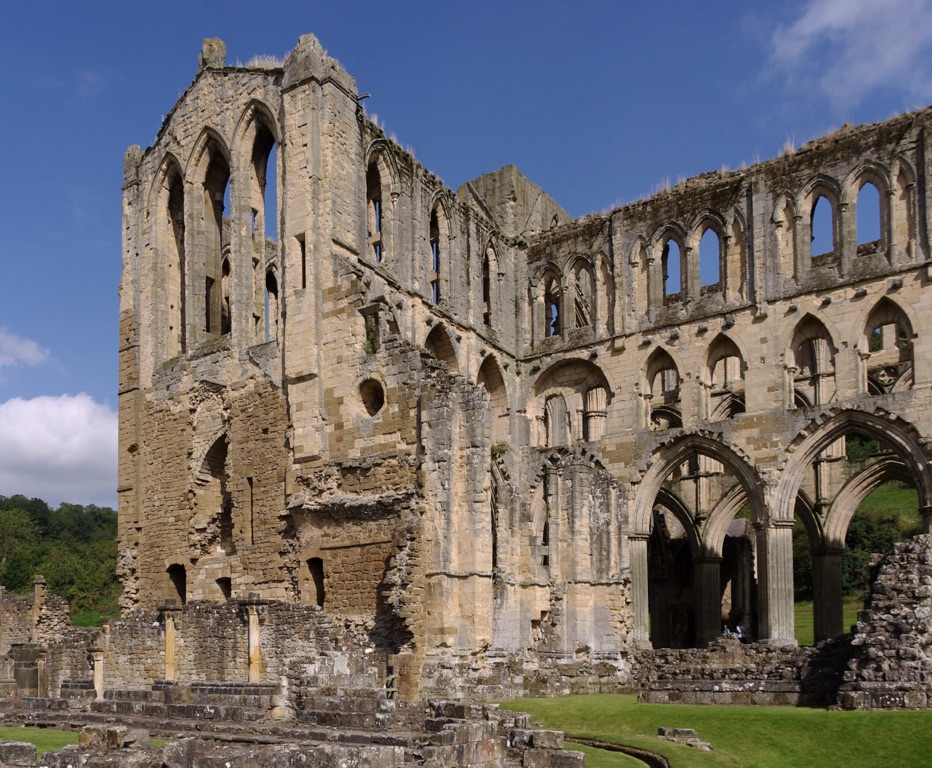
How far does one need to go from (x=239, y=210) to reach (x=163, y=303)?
117 inches

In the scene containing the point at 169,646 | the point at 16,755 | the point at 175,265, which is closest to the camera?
the point at 16,755

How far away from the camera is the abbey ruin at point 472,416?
18.4 m

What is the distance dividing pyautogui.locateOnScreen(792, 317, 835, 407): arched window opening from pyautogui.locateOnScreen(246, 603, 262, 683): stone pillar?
11927mm

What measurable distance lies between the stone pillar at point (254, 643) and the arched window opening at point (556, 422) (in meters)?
11.3

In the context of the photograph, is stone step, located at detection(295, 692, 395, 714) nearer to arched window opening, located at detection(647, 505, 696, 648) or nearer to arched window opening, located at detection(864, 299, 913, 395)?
arched window opening, located at detection(864, 299, 913, 395)

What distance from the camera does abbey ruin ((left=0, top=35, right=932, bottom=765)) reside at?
18375 millimetres

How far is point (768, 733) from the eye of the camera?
13805 mm

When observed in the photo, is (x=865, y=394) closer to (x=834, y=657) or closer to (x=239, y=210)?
(x=834, y=657)

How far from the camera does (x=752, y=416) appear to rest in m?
23.4

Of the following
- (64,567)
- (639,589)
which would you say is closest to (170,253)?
(639,589)

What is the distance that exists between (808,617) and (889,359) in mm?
12894

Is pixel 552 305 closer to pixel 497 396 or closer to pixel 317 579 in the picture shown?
pixel 497 396

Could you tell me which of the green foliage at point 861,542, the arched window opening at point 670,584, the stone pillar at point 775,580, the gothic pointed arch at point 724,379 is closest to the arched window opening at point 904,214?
the gothic pointed arch at point 724,379

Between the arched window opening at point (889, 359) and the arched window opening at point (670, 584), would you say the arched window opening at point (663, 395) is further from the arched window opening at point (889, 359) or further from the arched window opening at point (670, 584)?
the arched window opening at point (889, 359)
